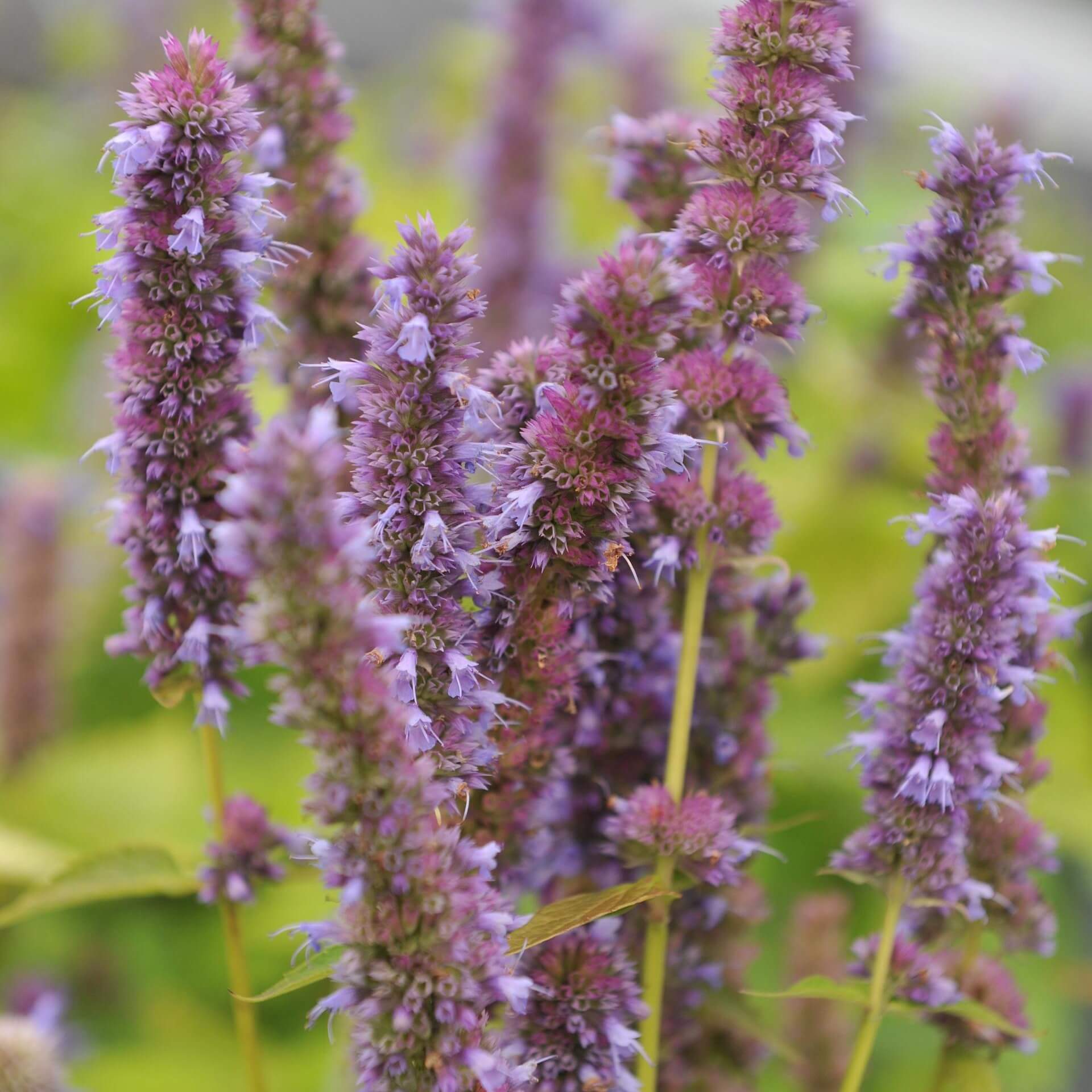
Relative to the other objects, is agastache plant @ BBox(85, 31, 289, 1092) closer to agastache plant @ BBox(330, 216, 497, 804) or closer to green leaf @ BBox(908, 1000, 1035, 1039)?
agastache plant @ BBox(330, 216, 497, 804)

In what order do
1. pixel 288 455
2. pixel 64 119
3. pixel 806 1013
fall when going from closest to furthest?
pixel 288 455 → pixel 806 1013 → pixel 64 119

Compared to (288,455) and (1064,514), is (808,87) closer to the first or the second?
(288,455)

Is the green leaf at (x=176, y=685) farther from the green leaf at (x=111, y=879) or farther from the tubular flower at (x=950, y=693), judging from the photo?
the tubular flower at (x=950, y=693)

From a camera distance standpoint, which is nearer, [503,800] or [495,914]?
[495,914]

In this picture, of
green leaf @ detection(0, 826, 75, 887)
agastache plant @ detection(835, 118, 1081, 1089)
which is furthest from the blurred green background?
agastache plant @ detection(835, 118, 1081, 1089)

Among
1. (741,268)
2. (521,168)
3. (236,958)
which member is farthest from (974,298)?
(521,168)

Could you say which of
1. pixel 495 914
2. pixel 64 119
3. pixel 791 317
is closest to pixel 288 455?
pixel 495 914

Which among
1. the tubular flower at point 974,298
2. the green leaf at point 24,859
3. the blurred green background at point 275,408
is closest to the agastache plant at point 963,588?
the tubular flower at point 974,298

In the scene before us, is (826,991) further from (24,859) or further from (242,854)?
(24,859)
